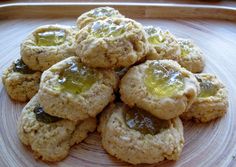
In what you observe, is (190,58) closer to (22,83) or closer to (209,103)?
(209,103)

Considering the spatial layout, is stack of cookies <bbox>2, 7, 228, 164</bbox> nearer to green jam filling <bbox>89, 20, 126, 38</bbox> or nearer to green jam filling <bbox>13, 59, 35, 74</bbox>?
green jam filling <bbox>89, 20, 126, 38</bbox>

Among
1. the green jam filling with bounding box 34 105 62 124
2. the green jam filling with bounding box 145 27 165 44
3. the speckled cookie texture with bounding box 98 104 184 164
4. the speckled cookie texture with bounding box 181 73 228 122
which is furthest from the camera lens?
the green jam filling with bounding box 145 27 165 44

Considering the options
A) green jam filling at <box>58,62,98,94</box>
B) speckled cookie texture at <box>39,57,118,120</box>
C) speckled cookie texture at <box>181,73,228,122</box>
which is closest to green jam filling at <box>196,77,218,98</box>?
speckled cookie texture at <box>181,73,228,122</box>

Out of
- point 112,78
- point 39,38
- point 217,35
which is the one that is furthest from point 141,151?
point 217,35

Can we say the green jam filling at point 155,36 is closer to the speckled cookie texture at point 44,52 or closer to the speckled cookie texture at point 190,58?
the speckled cookie texture at point 190,58

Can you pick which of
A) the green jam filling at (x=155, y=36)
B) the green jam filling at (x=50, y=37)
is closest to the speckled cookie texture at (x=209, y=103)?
the green jam filling at (x=155, y=36)

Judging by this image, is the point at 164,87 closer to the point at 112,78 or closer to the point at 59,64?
the point at 112,78

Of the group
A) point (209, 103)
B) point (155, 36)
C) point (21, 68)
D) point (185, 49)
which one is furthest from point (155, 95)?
point (21, 68)
